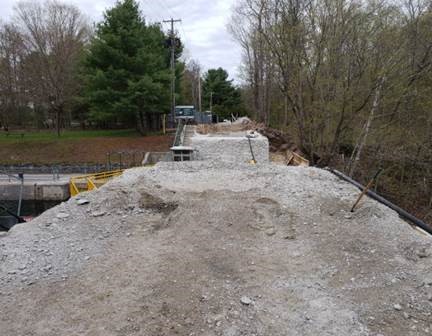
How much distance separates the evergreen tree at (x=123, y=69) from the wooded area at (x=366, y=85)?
38.7 ft

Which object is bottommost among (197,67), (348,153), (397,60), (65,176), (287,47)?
(65,176)

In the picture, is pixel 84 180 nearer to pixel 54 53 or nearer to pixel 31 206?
pixel 31 206

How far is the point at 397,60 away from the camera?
42.7ft

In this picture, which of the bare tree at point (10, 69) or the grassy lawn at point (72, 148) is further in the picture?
the bare tree at point (10, 69)

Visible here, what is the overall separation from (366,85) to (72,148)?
21.0 metres

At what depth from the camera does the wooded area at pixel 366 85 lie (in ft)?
43.9

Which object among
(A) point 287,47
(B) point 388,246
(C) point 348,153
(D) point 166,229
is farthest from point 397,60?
(D) point 166,229

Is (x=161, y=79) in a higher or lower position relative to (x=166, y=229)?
higher

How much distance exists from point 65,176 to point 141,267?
56.3ft

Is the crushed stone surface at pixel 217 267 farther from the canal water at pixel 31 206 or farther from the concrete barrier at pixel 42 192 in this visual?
the canal water at pixel 31 206

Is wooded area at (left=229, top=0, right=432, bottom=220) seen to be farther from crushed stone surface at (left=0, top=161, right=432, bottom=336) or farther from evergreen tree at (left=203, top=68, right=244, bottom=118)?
evergreen tree at (left=203, top=68, right=244, bottom=118)

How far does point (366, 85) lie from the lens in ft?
44.7

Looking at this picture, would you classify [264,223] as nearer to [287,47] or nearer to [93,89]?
[287,47]

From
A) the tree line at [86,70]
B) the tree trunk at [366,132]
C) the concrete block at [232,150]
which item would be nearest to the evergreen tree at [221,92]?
the tree line at [86,70]
